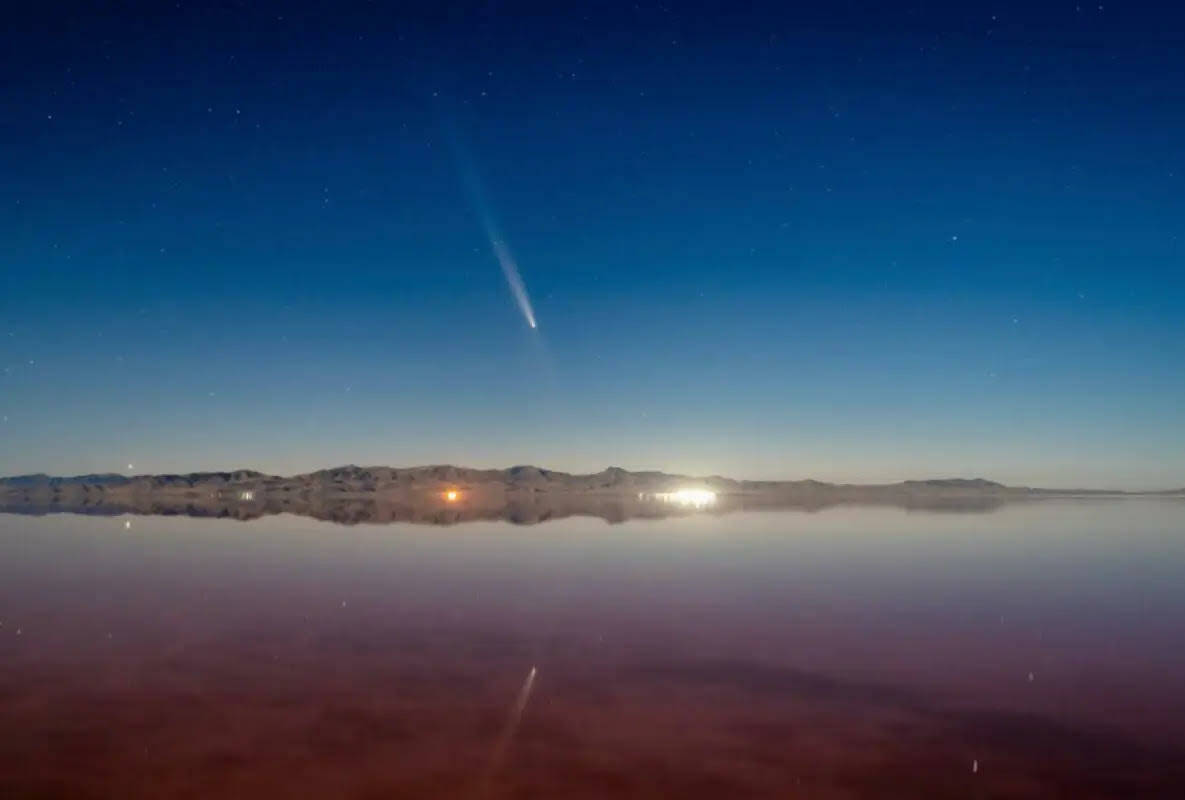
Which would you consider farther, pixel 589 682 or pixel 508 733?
pixel 589 682

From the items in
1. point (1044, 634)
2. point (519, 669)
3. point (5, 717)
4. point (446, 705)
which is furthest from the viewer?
point (1044, 634)

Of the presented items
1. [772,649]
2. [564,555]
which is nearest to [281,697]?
[772,649]

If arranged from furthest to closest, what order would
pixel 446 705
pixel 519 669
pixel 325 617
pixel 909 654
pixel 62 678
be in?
pixel 325 617
pixel 909 654
pixel 519 669
pixel 62 678
pixel 446 705

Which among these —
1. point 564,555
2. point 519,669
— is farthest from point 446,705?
point 564,555

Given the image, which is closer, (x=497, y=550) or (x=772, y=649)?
(x=772, y=649)

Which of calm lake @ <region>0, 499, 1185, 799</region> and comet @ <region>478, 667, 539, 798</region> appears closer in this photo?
comet @ <region>478, 667, 539, 798</region>

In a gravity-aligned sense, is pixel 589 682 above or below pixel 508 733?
above

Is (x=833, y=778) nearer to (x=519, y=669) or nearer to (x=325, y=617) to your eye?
(x=519, y=669)

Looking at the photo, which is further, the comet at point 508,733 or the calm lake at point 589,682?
the calm lake at point 589,682
